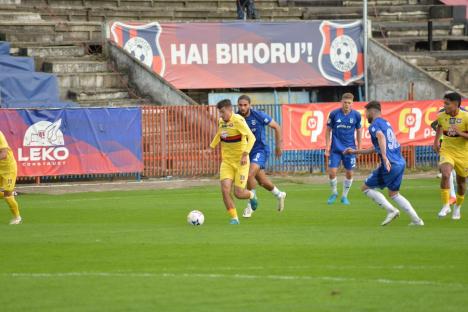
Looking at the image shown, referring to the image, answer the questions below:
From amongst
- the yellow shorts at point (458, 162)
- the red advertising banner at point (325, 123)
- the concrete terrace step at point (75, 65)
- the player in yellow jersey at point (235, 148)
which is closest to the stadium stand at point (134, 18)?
the concrete terrace step at point (75, 65)

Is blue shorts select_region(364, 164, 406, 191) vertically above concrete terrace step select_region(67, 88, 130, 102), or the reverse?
blue shorts select_region(364, 164, 406, 191)

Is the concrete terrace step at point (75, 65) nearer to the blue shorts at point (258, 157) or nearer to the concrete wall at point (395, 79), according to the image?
the concrete wall at point (395, 79)

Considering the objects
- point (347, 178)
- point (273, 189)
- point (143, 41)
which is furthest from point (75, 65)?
point (273, 189)

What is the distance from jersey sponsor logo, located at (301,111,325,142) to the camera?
30.0 m

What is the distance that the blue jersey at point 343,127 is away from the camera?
21.8 meters

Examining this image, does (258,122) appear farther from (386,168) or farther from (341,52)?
(341,52)

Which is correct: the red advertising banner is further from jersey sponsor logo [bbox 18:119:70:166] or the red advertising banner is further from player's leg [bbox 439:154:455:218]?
player's leg [bbox 439:154:455:218]

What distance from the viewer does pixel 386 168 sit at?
15672 mm

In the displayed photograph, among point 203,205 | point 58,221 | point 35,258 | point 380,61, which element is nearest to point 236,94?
point 380,61

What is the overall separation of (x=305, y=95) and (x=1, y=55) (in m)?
11.1

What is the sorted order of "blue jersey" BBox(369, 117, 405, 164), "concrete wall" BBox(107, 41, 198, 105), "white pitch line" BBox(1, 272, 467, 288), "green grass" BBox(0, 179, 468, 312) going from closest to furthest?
"green grass" BBox(0, 179, 468, 312)
"white pitch line" BBox(1, 272, 467, 288)
"blue jersey" BBox(369, 117, 405, 164)
"concrete wall" BBox(107, 41, 198, 105)

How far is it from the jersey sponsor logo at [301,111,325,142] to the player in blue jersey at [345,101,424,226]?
13.9m

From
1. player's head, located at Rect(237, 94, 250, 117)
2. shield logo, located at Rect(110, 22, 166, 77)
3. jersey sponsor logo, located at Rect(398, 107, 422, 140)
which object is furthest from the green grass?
shield logo, located at Rect(110, 22, 166, 77)

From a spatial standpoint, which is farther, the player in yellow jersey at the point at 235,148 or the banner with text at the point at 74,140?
the banner with text at the point at 74,140
